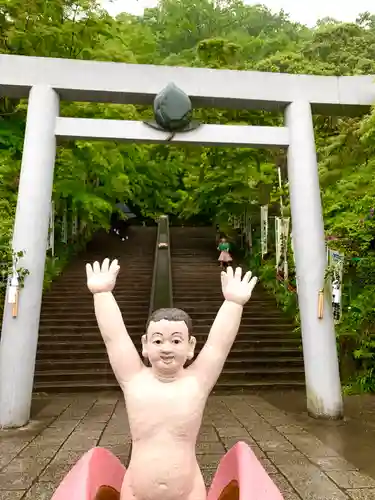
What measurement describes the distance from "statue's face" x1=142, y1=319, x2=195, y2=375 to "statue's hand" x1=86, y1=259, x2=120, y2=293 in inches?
14.6

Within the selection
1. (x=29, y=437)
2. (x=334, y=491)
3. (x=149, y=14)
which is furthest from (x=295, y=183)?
(x=149, y=14)

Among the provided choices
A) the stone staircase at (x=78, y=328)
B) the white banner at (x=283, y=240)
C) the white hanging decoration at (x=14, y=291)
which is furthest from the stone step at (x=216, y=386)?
the white banner at (x=283, y=240)

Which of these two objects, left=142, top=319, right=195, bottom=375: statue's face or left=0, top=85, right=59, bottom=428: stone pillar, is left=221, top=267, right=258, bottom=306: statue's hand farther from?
left=0, top=85, right=59, bottom=428: stone pillar

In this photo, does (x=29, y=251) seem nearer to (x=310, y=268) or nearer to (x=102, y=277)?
(x=310, y=268)

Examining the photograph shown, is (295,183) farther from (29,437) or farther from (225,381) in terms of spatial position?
(29,437)

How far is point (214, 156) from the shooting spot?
1339cm

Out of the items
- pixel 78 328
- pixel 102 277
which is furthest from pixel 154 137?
pixel 78 328

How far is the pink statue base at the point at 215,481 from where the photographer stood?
2377mm

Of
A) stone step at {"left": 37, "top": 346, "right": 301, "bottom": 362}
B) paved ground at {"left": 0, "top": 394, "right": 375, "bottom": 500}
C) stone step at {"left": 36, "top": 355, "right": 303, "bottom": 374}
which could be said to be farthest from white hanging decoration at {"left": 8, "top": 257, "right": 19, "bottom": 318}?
stone step at {"left": 37, "top": 346, "right": 301, "bottom": 362}

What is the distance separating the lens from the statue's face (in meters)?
2.63

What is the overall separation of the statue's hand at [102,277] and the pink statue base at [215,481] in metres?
0.86

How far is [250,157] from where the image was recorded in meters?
12.9

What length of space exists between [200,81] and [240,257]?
34.0ft

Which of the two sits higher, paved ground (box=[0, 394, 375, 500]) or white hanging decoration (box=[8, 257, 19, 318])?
white hanging decoration (box=[8, 257, 19, 318])
